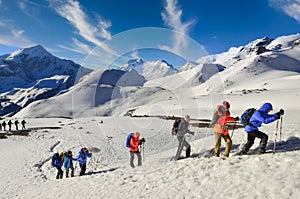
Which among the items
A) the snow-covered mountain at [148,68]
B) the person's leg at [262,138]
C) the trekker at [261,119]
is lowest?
the person's leg at [262,138]

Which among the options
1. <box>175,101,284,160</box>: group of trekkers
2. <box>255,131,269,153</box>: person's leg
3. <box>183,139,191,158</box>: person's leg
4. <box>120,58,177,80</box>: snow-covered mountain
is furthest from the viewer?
<box>120,58,177,80</box>: snow-covered mountain

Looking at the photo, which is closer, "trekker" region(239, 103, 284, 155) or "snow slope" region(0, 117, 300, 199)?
"snow slope" region(0, 117, 300, 199)

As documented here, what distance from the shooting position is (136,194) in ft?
37.8

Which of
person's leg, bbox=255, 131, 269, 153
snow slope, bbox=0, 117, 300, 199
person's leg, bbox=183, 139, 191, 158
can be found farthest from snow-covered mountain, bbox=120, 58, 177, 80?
person's leg, bbox=255, 131, 269, 153

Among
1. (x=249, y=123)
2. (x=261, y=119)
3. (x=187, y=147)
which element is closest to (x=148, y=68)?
(x=187, y=147)

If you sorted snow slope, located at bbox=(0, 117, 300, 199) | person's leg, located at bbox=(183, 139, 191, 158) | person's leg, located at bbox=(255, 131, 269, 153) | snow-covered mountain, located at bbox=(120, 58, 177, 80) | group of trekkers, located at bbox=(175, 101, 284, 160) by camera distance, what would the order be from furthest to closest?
1. snow-covered mountain, located at bbox=(120, 58, 177, 80)
2. person's leg, located at bbox=(183, 139, 191, 158)
3. person's leg, located at bbox=(255, 131, 269, 153)
4. group of trekkers, located at bbox=(175, 101, 284, 160)
5. snow slope, located at bbox=(0, 117, 300, 199)

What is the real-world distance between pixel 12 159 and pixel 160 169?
2091cm

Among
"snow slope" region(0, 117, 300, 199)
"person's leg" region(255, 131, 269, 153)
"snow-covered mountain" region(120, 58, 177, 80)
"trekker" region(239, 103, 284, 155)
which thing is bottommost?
"snow slope" region(0, 117, 300, 199)

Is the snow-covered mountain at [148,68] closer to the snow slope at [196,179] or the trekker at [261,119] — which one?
the snow slope at [196,179]

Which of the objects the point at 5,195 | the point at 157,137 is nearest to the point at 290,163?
the point at 5,195

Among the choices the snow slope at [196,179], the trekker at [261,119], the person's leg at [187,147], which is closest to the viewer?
the snow slope at [196,179]

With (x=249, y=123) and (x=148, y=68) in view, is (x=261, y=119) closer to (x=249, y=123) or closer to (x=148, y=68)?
(x=249, y=123)

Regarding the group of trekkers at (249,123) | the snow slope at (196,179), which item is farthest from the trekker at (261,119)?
the snow slope at (196,179)

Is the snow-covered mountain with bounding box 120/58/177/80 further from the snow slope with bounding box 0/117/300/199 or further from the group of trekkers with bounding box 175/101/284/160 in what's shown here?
the snow slope with bounding box 0/117/300/199
